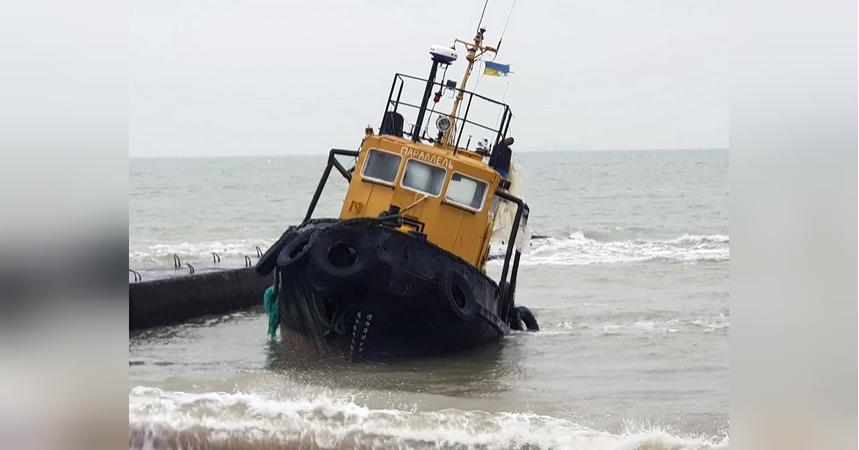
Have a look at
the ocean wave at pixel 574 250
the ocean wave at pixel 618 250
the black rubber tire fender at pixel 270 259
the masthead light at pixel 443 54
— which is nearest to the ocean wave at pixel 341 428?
the black rubber tire fender at pixel 270 259

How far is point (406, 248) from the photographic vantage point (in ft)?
36.1

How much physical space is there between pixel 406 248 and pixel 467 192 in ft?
5.23

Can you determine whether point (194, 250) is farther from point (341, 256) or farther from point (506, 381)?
point (506, 381)

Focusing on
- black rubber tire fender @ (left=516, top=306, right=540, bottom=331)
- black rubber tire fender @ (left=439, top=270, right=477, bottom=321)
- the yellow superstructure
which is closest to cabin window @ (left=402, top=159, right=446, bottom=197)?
the yellow superstructure

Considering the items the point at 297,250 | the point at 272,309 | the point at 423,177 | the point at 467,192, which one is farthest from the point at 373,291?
the point at 272,309

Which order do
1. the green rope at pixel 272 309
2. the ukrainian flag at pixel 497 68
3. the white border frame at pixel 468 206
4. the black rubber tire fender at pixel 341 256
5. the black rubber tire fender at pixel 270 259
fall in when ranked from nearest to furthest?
the black rubber tire fender at pixel 341 256, the black rubber tire fender at pixel 270 259, the white border frame at pixel 468 206, the green rope at pixel 272 309, the ukrainian flag at pixel 497 68

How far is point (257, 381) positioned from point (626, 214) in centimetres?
3272

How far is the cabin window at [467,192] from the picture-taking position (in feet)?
40.0

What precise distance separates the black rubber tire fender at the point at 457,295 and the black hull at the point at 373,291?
0.01 metres

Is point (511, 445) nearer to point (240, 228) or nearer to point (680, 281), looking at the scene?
point (680, 281)

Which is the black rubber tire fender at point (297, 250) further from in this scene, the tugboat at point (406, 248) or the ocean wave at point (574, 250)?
the ocean wave at point (574, 250)

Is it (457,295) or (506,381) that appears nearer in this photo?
(506,381)

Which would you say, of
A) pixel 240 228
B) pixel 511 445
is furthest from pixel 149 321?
pixel 240 228
